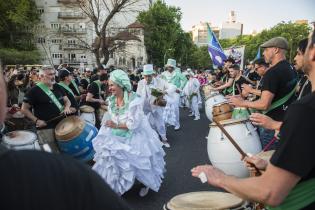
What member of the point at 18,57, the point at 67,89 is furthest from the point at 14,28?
the point at 67,89

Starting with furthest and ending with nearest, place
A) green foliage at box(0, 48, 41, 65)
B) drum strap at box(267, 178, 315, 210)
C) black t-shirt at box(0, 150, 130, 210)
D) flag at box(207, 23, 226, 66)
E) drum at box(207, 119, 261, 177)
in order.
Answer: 1. green foliage at box(0, 48, 41, 65)
2. flag at box(207, 23, 226, 66)
3. drum at box(207, 119, 261, 177)
4. drum strap at box(267, 178, 315, 210)
5. black t-shirt at box(0, 150, 130, 210)

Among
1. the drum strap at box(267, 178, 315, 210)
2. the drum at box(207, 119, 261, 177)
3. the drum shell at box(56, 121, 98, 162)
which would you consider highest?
the drum strap at box(267, 178, 315, 210)

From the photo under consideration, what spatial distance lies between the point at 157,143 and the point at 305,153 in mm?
4682

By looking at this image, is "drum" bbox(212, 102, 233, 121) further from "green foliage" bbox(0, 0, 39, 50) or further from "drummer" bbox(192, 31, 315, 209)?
"green foliage" bbox(0, 0, 39, 50)

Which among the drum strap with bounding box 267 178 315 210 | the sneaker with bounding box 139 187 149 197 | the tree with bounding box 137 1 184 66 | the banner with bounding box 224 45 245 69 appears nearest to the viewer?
the drum strap with bounding box 267 178 315 210

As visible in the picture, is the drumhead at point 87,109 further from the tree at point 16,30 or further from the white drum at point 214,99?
the tree at point 16,30

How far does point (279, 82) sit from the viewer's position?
4.65 m

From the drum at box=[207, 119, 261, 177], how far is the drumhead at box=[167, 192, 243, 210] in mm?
2346

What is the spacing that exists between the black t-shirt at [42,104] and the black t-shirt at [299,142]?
18.3 feet

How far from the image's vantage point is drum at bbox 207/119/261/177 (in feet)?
18.0

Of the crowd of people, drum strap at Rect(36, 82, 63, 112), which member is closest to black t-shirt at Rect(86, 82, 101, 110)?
the crowd of people

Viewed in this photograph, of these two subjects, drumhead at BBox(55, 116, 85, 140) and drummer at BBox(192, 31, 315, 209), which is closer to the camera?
drummer at BBox(192, 31, 315, 209)

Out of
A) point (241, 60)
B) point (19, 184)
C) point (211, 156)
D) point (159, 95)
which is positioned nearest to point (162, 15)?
point (241, 60)

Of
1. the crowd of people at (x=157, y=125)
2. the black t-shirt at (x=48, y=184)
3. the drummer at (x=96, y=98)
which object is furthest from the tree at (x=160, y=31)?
the black t-shirt at (x=48, y=184)
